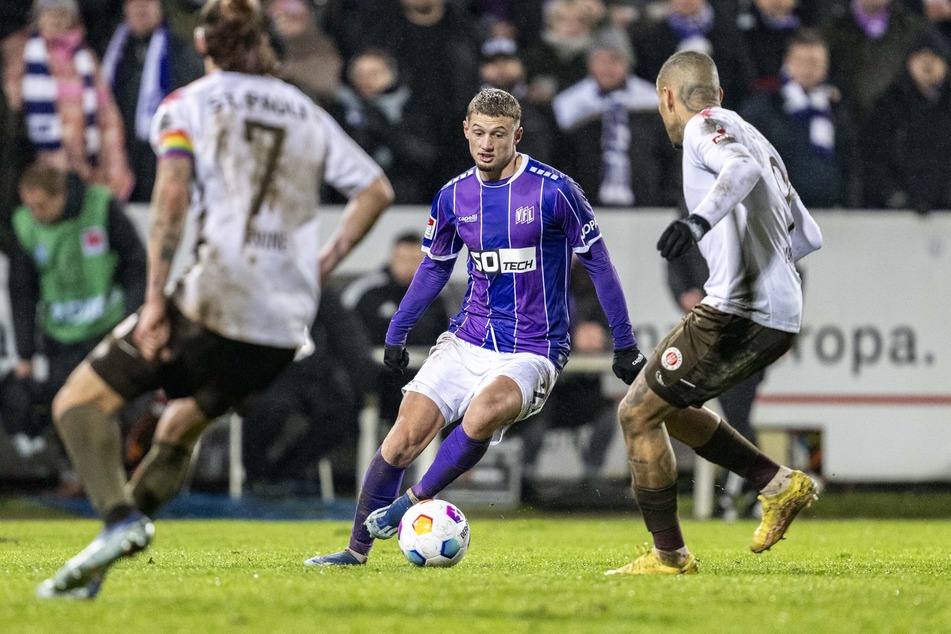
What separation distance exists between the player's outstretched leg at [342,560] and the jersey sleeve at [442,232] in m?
1.59

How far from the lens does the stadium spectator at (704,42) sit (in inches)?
581

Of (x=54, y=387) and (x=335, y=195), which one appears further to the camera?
(x=335, y=195)

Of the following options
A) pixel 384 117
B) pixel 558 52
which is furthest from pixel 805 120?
pixel 384 117

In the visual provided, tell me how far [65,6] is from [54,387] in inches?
139

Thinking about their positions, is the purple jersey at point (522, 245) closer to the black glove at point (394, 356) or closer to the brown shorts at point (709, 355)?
the black glove at point (394, 356)

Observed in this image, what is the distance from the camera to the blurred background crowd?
13562mm

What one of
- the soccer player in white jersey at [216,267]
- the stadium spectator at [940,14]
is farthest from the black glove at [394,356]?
the stadium spectator at [940,14]

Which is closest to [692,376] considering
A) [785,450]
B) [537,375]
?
[537,375]

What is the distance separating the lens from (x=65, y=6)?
542 inches

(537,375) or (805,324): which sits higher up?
(537,375)

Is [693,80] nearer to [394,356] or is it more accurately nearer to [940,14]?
[394,356]

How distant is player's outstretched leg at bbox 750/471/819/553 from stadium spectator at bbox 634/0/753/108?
26.9ft

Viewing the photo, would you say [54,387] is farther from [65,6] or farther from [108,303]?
[65,6]

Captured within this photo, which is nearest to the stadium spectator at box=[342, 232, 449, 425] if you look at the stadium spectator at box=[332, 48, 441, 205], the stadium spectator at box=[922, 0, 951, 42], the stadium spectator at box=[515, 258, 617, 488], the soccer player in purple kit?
the stadium spectator at box=[332, 48, 441, 205]
